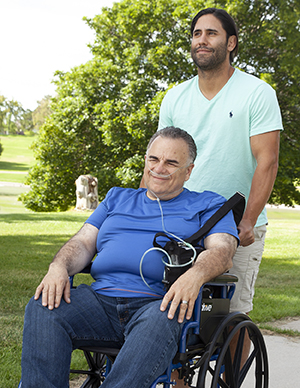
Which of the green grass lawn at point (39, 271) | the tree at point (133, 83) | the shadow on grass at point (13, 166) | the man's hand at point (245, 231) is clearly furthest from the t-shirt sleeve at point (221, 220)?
the shadow on grass at point (13, 166)

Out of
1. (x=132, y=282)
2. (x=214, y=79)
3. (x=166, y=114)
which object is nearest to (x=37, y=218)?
(x=166, y=114)

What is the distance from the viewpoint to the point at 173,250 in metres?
2.05

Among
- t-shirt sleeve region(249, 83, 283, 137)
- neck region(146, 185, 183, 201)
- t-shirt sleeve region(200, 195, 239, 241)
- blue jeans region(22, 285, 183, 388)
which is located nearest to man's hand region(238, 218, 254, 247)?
t-shirt sleeve region(200, 195, 239, 241)

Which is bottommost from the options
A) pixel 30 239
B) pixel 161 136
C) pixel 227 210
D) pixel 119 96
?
pixel 30 239

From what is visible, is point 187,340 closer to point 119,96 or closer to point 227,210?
point 227,210

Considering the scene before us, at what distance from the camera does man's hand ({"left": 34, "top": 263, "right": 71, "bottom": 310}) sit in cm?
201

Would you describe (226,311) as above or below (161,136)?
below

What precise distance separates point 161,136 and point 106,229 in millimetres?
517

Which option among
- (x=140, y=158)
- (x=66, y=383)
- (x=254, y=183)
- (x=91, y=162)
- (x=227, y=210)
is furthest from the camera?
(x=91, y=162)

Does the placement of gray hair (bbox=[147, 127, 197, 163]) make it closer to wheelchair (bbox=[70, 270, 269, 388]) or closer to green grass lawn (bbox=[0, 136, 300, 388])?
wheelchair (bbox=[70, 270, 269, 388])

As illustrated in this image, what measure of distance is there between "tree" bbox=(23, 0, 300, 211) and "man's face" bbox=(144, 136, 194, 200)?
12.8 meters

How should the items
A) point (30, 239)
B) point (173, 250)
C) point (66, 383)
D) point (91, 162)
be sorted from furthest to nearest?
point (91, 162), point (30, 239), point (173, 250), point (66, 383)

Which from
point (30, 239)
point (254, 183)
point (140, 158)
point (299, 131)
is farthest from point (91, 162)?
point (254, 183)

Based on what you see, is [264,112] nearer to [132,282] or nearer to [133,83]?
[132,282]
